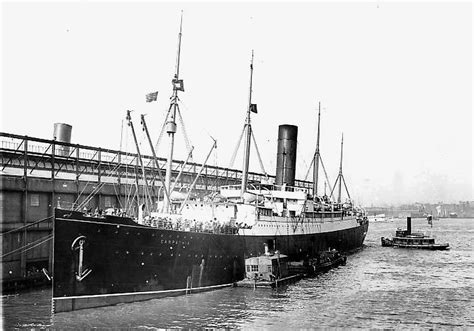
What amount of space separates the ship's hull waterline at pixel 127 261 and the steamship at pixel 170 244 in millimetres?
42

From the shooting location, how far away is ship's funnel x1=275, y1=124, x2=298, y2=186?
40344mm

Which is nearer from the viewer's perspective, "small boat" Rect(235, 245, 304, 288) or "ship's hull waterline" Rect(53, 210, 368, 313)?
"ship's hull waterline" Rect(53, 210, 368, 313)

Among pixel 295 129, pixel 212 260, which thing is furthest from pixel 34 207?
pixel 295 129

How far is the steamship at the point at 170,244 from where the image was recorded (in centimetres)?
2011

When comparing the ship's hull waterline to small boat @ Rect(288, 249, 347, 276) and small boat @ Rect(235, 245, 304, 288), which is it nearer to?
small boat @ Rect(235, 245, 304, 288)

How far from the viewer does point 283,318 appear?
20.4 meters

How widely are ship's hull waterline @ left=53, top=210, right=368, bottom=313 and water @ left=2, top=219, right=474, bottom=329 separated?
60 cm

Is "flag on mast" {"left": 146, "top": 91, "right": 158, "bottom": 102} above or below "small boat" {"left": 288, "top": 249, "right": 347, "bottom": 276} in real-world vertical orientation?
above

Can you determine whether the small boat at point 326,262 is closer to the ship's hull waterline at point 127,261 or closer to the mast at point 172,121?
the ship's hull waterline at point 127,261

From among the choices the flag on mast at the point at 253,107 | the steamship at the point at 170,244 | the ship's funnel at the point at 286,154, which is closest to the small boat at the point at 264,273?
the steamship at the point at 170,244

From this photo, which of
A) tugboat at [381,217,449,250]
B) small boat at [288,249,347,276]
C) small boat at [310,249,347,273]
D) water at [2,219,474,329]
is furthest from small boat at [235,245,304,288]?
tugboat at [381,217,449,250]

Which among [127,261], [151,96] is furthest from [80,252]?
[151,96]

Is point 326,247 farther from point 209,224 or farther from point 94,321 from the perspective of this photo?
point 94,321

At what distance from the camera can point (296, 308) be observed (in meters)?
22.5
